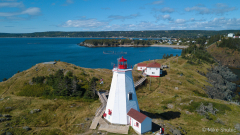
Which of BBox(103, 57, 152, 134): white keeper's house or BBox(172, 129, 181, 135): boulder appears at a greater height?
BBox(103, 57, 152, 134): white keeper's house

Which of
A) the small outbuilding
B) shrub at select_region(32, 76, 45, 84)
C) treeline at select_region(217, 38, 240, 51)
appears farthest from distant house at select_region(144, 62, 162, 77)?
treeline at select_region(217, 38, 240, 51)

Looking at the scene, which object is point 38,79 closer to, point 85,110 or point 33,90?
point 33,90

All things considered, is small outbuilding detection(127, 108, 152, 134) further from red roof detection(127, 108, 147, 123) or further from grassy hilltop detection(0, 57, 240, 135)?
grassy hilltop detection(0, 57, 240, 135)

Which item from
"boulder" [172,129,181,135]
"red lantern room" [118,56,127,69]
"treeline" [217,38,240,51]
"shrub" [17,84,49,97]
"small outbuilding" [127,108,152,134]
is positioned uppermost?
"treeline" [217,38,240,51]

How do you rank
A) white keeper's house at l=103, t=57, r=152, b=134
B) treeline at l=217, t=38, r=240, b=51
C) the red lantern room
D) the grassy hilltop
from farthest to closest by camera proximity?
treeline at l=217, t=38, r=240, b=51, the grassy hilltop, the red lantern room, white keeper's house at l=103, t=57, r=152, b=134

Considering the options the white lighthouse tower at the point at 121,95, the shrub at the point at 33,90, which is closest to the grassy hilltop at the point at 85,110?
the shrub at the point at 33,90

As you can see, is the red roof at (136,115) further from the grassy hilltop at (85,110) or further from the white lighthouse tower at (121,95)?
the grassy hilltop at (85,110)

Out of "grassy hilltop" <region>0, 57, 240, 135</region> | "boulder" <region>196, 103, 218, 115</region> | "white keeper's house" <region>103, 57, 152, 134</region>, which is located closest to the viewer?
"white keeper's house" <region>103, 57, 152, 134</region>

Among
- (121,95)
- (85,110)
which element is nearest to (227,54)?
(85,110)
